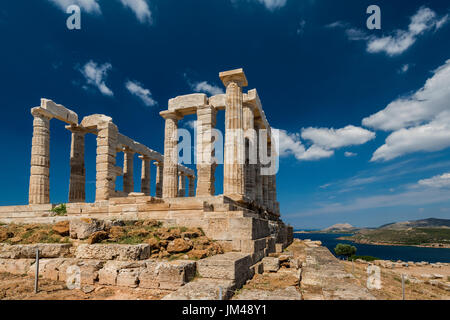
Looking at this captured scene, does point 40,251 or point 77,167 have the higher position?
point 77,167

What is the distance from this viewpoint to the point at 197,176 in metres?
18.5

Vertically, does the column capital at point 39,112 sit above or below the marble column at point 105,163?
above

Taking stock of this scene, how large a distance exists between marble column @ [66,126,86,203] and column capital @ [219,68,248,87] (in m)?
14.1

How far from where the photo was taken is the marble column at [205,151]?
1838cm

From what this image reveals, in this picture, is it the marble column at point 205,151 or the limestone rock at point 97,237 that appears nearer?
the limestone rock at point 97,237

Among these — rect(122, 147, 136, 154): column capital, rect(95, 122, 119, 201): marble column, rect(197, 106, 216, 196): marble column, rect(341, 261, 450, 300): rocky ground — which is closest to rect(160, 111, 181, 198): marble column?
rect(197, 106, 216, 196): marble column

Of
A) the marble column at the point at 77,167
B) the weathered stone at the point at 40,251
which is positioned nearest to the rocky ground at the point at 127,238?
the weathered stone at the point at 40,251

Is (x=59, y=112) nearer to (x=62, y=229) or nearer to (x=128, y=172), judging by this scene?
(x=128, y=172)

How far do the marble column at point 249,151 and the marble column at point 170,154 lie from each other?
5313mm

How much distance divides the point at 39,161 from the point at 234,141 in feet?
49.2

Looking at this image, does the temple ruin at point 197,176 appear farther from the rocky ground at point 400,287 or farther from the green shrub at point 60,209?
the rocky ground at point 400,287

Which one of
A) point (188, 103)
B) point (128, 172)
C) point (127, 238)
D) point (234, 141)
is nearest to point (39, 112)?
point (128, 172)
